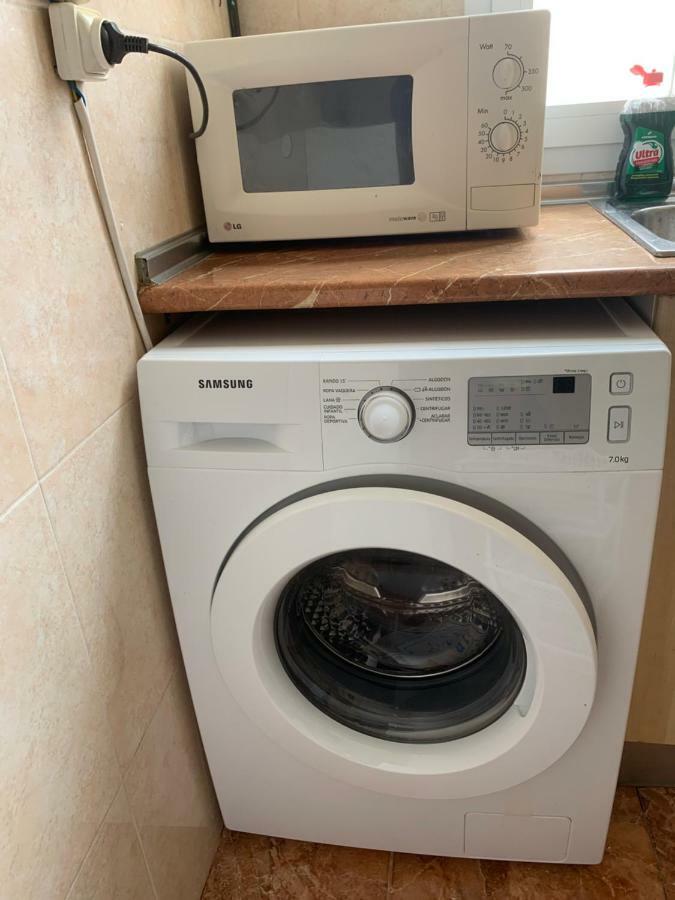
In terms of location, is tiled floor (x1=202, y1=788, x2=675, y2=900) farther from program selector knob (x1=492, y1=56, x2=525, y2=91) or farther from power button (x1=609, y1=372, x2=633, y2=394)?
program selector knob (x1=492, y1=56, x2=525, y2=91)

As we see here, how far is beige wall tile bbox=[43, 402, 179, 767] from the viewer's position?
0.75 meters

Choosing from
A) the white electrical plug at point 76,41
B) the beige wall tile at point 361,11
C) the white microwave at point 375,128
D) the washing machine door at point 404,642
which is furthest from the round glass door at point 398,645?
the beige wall tile at point 361,11

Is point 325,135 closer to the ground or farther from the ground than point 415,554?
farther from the ground

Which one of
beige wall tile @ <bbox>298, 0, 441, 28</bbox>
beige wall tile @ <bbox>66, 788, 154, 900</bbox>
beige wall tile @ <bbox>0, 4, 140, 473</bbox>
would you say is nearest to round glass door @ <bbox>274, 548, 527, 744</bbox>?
beige wall tile @ <bbox>66, 788, 154, 900</bbox>

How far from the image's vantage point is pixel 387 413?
783 millimetres

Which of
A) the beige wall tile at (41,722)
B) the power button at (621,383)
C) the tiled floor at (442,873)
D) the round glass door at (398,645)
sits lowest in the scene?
the tiled floor at (442,873)

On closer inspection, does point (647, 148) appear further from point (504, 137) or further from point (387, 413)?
point (387, 413)

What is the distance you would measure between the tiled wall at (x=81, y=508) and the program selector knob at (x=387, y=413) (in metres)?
0.32

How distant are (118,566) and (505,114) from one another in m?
0.81

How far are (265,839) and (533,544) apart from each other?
2.59ft

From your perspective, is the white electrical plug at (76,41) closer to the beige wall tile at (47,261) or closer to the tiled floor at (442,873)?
the beige wall tile at (47,261)

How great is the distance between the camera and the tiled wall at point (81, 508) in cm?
64

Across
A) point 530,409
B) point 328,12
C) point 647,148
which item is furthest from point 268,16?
point 530,409

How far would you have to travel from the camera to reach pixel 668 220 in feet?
4.04
